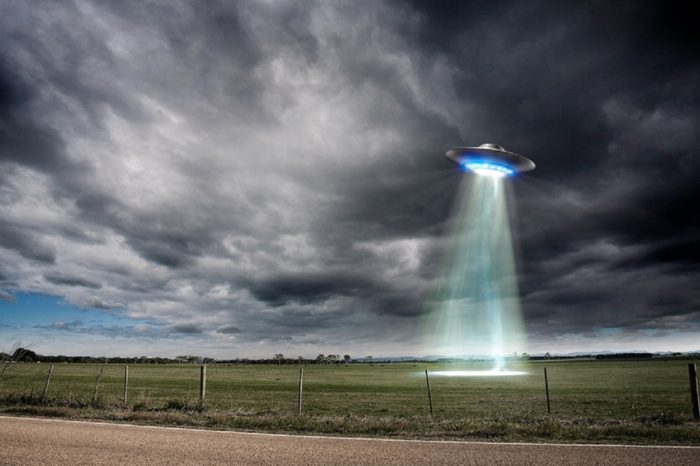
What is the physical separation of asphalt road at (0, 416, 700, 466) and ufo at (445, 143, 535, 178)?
6.11 metres

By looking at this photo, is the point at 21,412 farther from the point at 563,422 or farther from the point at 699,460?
the point at 699,460

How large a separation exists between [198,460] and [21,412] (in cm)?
1231

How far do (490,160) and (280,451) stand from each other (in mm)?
7748

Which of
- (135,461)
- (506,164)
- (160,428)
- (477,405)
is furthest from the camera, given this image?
(477,405)

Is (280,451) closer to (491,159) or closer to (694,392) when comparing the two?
(491,159)

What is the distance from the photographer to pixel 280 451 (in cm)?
880

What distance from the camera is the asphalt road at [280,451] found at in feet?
26.0

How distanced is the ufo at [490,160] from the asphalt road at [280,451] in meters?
6.11

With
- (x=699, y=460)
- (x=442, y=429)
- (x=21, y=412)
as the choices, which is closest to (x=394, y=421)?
(x=442, y=429)

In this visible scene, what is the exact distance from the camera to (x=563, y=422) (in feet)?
44.4

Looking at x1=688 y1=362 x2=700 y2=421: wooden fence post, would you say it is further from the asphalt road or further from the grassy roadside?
the asphalt road

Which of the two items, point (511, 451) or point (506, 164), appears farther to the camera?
point (506, 164)

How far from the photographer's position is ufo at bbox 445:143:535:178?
1038 cm

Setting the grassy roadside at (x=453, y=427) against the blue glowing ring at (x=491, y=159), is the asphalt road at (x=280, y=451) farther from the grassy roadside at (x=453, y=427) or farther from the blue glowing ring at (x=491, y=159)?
the blue glowing ring at (x=491, y=159)
